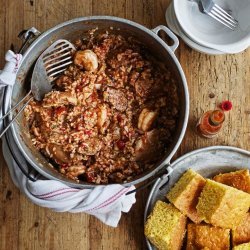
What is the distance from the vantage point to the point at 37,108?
1.98m

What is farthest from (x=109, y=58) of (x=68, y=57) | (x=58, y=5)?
(x=58, y=5)

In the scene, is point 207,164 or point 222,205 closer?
point 222,205

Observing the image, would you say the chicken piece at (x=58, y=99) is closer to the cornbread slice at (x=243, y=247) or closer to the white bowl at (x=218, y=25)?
the white bowl at (x=218, y=25)

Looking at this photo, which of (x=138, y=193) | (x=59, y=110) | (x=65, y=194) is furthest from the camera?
(x=138, y=193)

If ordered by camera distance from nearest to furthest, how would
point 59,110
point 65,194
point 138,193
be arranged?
point 65,194 → point 59,110 → point 138,193

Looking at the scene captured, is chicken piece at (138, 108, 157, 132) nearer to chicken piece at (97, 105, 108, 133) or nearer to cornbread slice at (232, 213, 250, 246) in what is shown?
chicken piece at (97, 105, 108, 133)

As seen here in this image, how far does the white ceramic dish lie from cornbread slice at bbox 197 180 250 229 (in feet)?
1.59

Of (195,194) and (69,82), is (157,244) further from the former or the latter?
(69,82)

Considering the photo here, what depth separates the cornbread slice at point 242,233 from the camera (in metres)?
2.05

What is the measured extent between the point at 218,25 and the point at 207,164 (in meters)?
0.53

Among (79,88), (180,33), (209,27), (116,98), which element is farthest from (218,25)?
(79,88)

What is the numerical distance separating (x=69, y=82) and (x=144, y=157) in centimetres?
39

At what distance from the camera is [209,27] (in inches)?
80.7

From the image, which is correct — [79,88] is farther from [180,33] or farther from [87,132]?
[180,33]
